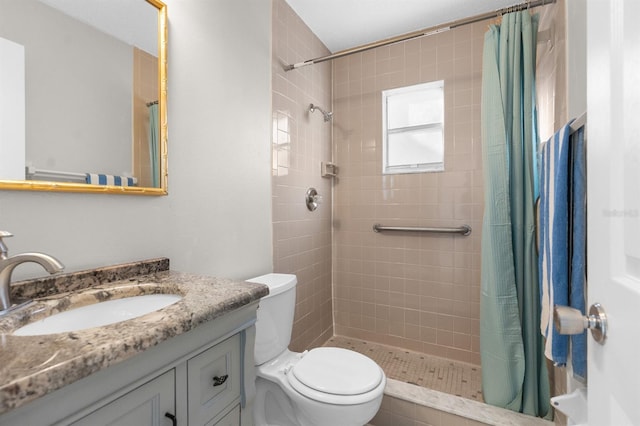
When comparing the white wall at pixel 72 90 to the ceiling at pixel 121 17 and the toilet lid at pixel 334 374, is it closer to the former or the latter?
the ceiling at pixel 121 17

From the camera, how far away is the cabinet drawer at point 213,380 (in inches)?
27.9

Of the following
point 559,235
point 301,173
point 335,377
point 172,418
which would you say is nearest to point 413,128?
point 301,173

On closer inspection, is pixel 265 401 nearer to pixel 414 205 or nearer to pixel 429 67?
pixel 414 205

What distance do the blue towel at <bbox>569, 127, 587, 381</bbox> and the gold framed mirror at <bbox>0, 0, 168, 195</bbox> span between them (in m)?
1.37

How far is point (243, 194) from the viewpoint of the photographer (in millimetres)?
1592

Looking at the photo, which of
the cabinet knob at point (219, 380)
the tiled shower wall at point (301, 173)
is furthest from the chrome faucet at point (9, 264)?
the tiled shower wall at point (301, 173)

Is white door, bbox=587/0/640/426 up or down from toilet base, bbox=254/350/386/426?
up

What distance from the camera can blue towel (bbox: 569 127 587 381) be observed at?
0.83 meters

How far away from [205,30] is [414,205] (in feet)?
5.79

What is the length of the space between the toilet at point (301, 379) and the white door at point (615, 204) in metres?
0.83

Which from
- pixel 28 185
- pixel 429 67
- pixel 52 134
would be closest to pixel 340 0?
pixel 429 67

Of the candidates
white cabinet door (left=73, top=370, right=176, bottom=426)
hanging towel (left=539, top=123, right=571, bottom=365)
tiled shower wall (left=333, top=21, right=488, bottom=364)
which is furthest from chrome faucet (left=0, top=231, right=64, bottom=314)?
tiled shower wall (left=333, top=21, right=488, bottom=364)

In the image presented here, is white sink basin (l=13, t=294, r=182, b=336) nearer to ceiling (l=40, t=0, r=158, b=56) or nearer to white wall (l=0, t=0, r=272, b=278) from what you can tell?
white wall (l=0, t=0, r=272, b=278)

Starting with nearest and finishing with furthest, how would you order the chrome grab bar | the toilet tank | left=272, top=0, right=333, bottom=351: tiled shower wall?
1. the toilet tank
2. left=272, top=0, right=333, bottom=351: tiled shower wall
3. the chrome grab bar
